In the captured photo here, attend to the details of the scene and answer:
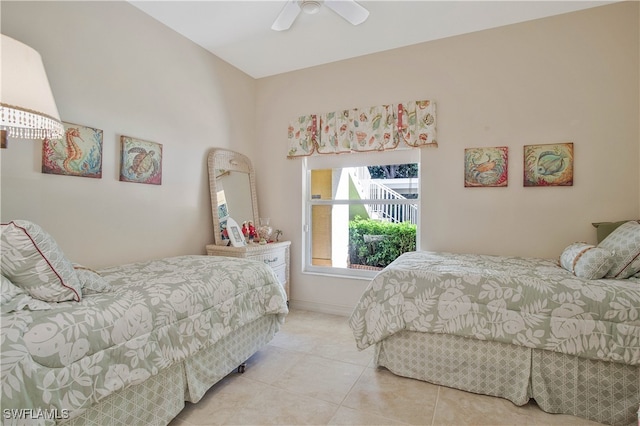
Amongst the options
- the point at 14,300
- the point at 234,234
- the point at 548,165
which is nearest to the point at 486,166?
the point at 548,165

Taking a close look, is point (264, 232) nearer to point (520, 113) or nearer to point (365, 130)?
point (365, 130)

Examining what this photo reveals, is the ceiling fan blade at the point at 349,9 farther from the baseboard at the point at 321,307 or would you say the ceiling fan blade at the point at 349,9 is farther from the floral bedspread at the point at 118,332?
the baseboard at the point at 321,307

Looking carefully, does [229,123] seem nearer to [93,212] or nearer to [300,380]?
[93,212]

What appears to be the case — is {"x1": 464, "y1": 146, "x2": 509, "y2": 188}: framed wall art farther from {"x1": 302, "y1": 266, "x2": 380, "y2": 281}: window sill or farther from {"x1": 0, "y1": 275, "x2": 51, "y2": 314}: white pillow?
{"x1": 0, "y1": 275, "x2": 51, "y2": 314}: white pillow

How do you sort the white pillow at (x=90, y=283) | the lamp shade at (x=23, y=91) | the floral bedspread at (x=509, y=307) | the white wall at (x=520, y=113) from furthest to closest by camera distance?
the white wall at (x=520, y=113) < the floral bedspread at (x=509, y=307) < the white pillow at (x=90, y=283) < the lamp shade at (x=23, y=91)

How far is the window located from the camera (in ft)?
10.4

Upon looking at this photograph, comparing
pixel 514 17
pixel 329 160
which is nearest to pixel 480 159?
pixel 514 17

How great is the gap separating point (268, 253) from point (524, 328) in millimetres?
2198

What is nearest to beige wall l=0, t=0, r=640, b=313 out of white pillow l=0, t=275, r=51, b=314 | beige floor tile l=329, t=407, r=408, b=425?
white pillow l=0, t=275, r=51, b=314

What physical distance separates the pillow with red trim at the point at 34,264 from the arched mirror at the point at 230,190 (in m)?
1.81

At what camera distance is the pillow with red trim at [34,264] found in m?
1.20

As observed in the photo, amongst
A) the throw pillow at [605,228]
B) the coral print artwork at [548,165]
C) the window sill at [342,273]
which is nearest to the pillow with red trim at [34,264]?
the window sill at [342,273]

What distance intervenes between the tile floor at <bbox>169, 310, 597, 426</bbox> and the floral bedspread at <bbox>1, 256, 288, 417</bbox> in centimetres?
38

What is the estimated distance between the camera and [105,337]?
123 cm
